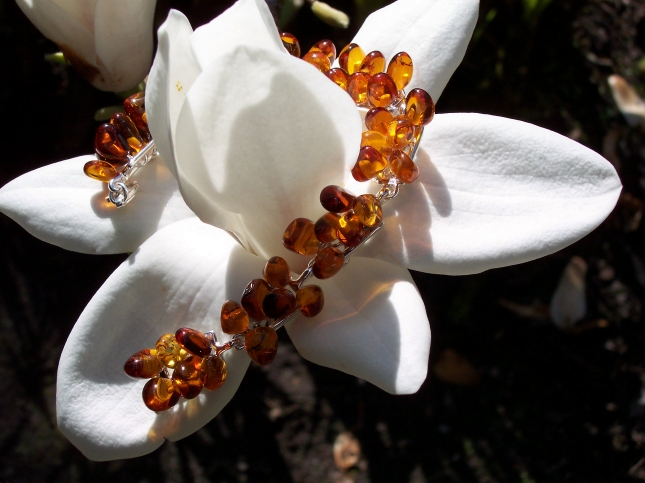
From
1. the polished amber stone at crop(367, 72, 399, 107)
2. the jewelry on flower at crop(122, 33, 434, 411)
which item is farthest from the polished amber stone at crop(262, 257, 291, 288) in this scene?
the polished amber stone at crop(367, 72, 399, 107)

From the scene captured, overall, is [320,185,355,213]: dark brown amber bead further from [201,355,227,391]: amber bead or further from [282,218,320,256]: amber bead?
[201,355,227,391]: amber bead

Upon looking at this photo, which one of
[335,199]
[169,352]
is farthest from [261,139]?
[169,352]

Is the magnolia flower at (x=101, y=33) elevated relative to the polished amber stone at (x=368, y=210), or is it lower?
elevated

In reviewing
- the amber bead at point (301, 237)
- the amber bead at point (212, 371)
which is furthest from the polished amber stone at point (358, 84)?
the amber bead at point (212, 371)

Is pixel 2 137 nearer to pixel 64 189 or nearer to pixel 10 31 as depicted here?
pixel 10 31

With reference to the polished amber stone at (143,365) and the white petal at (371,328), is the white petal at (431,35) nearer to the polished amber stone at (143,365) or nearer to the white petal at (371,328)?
the white petal at (371,328)
